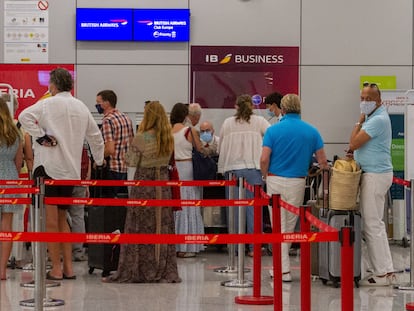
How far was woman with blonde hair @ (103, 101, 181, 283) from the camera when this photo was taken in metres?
8.20

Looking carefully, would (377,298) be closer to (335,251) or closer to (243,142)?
(335,251)

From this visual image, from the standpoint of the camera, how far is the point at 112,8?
491 inches

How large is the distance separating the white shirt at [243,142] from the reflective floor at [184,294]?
1.56 metres

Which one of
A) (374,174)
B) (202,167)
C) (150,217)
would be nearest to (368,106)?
(374,174)

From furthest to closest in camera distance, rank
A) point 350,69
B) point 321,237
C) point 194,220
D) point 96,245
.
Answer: point 350,69
point 194,220
point 96,245
point 321,237

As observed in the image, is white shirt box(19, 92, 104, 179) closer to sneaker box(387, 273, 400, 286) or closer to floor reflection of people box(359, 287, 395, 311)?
floor reflection of people box(359, 287, 395, 311)

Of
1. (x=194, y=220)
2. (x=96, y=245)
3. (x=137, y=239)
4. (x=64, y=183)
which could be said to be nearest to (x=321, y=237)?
(x=137, y=239)

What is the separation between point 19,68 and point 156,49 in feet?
5.69

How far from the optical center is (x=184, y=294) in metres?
7.65

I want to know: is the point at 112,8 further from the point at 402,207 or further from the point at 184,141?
the point at 402,207

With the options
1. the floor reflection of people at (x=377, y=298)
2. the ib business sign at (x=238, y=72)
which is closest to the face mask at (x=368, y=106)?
the floor reflection of people at (x=377, y=298)

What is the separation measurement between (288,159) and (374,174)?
725 millimetres

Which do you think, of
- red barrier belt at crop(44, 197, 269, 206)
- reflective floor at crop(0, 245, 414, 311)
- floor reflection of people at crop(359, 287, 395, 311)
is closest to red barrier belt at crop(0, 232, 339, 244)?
red barrier belt at crop(44, 197, 269, 206)

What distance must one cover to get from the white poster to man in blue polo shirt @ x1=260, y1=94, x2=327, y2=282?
4.94m
